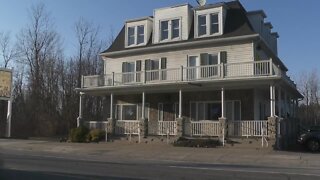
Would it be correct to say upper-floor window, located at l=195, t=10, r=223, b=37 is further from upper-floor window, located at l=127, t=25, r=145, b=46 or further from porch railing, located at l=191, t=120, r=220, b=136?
porch railing, located at l=191, t=120, r=220, b=136

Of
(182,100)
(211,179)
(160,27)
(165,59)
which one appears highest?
(160,27)

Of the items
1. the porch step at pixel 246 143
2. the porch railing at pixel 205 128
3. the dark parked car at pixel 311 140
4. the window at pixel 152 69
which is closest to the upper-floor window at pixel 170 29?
the window at pixel 152 69

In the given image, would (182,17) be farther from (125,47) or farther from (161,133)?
(161,133)

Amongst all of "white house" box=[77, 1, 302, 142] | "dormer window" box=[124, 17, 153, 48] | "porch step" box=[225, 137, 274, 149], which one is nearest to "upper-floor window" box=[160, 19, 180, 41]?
"white house" box=[77, 1, 302, 142]

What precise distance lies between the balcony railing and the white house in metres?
0.06

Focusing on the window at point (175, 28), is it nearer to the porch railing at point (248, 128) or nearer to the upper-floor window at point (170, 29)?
the upper-floor window at point (170, 29)

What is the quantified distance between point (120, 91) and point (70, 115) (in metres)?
17.2

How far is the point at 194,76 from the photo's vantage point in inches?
1182

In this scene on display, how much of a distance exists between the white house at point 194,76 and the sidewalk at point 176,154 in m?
2.56

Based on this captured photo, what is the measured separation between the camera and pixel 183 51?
32219mm

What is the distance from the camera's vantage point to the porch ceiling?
2730cm

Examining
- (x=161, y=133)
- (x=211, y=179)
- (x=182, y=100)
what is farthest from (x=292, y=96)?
(x=211, y=179)

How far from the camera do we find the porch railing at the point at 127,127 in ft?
103

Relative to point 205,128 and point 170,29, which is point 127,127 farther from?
point 170,29
